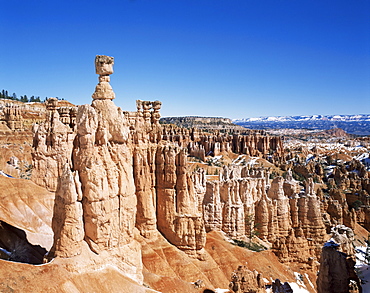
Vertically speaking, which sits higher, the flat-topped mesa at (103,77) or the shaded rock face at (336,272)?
the flat-topped mesa at (103,77)

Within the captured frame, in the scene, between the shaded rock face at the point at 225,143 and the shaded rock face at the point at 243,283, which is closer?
the shaded rock face at the point at 243,283

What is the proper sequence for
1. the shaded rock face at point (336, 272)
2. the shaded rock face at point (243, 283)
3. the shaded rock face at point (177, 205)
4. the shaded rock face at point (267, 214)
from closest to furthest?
the shaded rock face at point (336, 272) → the shaded rock face at point (243, 283) → the shaded rock face at point (177, 205) → the shaded rock face at point (267, 214)

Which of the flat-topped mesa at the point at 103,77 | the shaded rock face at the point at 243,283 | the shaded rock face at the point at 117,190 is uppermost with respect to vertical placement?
the flat-topped mesa at the point at 103,77

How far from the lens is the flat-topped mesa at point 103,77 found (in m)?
23.3

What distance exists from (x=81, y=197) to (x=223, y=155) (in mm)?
104538

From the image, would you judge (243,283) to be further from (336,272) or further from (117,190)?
(117,190)

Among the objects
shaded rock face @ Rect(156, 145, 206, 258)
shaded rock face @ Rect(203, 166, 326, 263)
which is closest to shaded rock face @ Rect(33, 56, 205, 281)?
shaded rock face @ Rect(156, 145, 206, 258)

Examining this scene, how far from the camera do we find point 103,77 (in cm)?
2370

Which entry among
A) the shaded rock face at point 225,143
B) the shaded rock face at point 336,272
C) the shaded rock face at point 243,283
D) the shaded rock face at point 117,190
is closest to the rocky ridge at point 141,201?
the shaded rock face at point 117,190

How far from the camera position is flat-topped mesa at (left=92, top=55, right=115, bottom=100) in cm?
2334

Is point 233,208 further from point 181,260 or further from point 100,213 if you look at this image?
point 100,213

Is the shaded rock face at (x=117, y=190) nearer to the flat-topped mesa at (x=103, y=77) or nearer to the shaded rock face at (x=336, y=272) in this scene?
the flat-topped mesa at (x=103, y=77)

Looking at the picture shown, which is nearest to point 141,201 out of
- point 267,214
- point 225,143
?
point 267,214

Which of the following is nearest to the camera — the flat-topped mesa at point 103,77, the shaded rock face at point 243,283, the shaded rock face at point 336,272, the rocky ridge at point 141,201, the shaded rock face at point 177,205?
the rocky ridge at point 141,201
